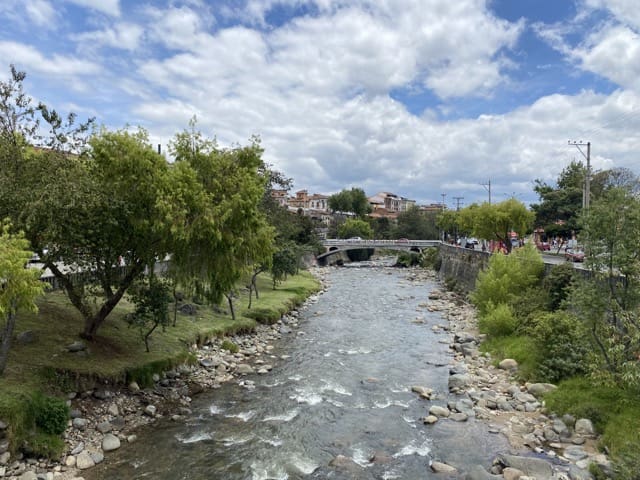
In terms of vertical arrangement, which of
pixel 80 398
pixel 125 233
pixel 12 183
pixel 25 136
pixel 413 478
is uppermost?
pixel 25 136

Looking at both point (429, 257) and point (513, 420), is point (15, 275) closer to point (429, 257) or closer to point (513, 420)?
point (513, 420)

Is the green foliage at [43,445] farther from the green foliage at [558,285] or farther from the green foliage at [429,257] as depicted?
the green foliage at [429,257]

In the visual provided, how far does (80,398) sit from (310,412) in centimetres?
760

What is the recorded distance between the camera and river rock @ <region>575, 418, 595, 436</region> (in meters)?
14.4

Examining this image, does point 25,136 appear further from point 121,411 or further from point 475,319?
point 475,319

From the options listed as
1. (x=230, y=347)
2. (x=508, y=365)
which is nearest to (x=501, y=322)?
(x=508, y=365)

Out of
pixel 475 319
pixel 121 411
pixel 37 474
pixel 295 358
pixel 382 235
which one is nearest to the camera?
pixel 37 474

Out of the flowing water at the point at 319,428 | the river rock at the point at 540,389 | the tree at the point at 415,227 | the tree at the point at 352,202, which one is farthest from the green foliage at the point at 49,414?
the tree at the point at 352,202

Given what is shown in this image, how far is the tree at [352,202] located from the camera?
132875mm

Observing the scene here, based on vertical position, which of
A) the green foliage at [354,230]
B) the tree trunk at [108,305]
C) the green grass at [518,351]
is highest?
the green foliage at [354,230]

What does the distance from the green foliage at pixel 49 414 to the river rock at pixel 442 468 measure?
10.4 metres

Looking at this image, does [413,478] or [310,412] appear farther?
[310,412]

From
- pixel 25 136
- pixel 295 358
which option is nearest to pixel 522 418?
pixel 295 358

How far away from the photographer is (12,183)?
46.1ft
